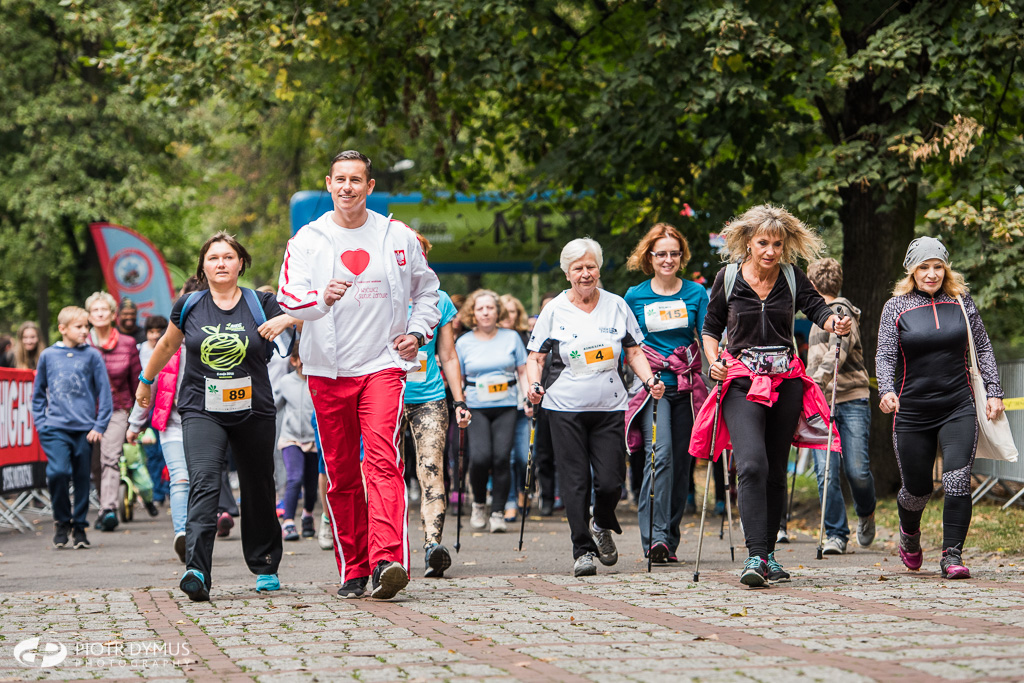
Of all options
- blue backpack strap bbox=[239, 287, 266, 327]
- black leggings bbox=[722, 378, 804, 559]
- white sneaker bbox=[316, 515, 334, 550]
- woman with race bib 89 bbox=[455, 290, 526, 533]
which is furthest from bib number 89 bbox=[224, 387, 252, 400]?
woman with race bib 89 bbox=[455, 290, 526, 533]

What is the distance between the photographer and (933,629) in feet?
17.5

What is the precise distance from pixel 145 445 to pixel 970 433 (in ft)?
31.0

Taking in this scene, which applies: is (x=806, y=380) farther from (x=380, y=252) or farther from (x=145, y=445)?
(x=145, y=445)

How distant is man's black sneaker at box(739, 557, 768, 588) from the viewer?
6855mm

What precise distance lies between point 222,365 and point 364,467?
1023 millimetres

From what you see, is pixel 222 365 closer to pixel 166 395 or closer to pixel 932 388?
pixel 166 395

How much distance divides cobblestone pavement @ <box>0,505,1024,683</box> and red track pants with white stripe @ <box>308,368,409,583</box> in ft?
1.05

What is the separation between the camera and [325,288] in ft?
20.7

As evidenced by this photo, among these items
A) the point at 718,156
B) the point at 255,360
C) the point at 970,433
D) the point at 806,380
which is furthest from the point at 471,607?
the point at 718,156

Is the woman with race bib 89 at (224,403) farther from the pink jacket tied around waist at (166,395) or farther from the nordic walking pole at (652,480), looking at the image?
the nordic walking pole at (652,480)

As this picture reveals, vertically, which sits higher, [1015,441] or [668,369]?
[668,369]

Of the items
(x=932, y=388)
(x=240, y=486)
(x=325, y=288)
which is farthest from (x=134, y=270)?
(x=932, y=388)

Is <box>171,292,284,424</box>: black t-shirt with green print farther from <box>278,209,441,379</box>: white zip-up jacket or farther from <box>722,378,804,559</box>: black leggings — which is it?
<box>722,378,804,559</box>: black leggings

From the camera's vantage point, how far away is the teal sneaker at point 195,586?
267 inches
